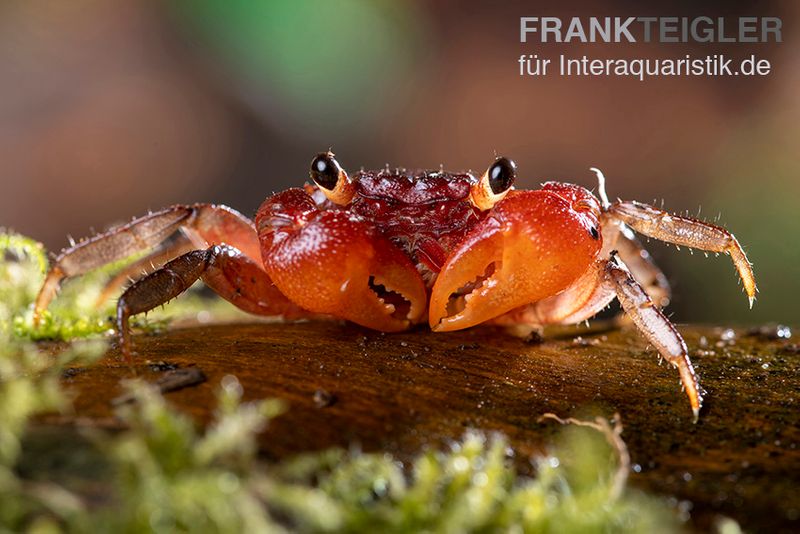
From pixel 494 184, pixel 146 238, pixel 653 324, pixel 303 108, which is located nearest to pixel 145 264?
pixel 146 238

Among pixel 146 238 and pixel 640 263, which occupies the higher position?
pixel 146 238

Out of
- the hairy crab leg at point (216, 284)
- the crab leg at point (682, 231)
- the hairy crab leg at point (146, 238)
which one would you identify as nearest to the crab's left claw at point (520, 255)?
the crab leg at point (682, 231)

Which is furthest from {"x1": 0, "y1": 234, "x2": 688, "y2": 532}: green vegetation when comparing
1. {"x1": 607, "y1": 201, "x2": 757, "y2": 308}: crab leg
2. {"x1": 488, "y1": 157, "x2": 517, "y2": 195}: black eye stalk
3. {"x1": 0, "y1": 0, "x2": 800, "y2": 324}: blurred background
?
{"x1": 0, "y1": 0, "x2": 800, "y2": 324}: blurred background

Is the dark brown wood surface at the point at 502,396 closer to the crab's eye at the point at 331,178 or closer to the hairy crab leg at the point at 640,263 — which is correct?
the crab's eye at the point at 331,178

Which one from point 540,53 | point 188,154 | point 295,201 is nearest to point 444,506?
point 295,201

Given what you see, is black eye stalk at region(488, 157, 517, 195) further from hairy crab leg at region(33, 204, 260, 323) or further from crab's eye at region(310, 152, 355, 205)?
hairy crab leg at region(33, 204, 260, 323)

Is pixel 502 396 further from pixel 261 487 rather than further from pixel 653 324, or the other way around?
pixel 261 487
